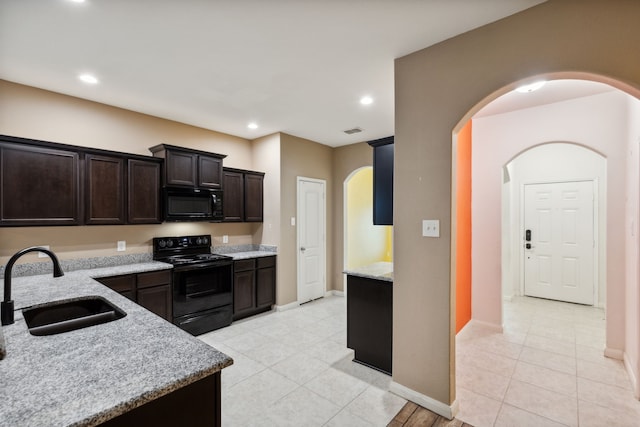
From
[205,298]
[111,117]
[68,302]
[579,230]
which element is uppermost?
[111,117]

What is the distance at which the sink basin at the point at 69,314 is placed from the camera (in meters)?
1.72

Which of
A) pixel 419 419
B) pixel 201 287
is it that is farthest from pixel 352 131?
pixel 419 419

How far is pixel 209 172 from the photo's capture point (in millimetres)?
4035

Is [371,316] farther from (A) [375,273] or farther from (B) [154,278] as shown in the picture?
(B) [154,278]

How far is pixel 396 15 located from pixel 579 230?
485 cm

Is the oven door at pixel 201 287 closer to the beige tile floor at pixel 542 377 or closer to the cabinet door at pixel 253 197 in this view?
the cabinet door at pixel 253 197

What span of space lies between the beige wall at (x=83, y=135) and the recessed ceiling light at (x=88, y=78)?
0.57 m

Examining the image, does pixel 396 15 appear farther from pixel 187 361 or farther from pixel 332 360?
pixel 332 360

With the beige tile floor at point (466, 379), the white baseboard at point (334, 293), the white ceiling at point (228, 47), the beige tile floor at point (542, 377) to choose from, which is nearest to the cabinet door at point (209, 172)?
the white ceiling at point (228, 47)

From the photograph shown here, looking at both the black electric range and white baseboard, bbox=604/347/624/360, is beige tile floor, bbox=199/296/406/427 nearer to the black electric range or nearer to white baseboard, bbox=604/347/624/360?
the black electric range

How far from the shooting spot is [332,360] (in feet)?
9.85

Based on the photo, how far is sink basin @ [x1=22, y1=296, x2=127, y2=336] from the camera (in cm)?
172

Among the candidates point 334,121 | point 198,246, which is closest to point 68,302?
point 198,246

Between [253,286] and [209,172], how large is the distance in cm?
174
